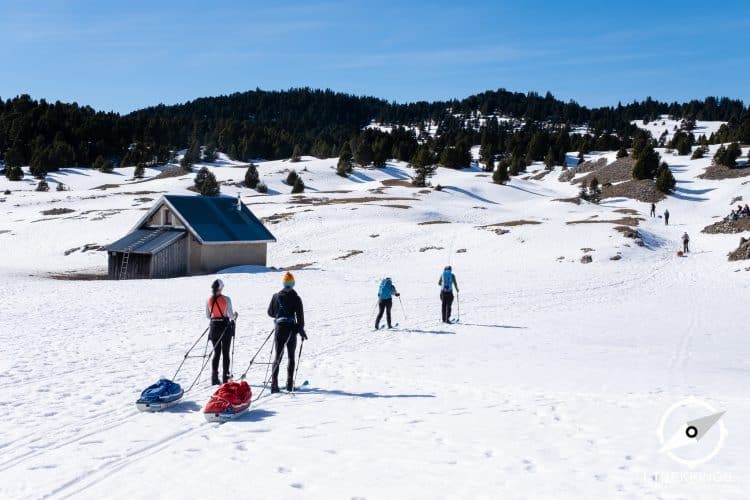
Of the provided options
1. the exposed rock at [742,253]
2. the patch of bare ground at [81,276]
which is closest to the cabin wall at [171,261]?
the patch of bare ground at [81,276]

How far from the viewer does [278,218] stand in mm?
57375

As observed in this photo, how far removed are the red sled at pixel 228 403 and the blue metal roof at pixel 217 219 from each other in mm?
28808

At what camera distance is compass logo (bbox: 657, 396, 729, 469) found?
7.21 meters

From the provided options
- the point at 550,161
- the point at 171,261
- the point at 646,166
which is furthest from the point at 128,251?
the point at 550,161

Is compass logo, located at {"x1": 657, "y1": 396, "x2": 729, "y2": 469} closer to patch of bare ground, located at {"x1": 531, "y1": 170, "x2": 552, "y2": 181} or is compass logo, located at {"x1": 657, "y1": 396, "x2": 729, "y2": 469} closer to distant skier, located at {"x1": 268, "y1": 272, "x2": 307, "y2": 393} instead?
distant skier, located at {"x1": 268, "y1": 272, "x2": 307, "y2": 393}

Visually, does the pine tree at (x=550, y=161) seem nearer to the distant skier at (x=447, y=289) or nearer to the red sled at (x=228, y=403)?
the distant skier at (x=447, y=289)

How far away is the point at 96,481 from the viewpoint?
21.6ft

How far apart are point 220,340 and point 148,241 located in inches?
1135

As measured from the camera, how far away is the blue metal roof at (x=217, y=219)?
3809cm

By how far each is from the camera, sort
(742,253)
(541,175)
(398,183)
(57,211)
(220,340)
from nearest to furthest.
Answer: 1. (220,340)
2. (742,253)
3. (57,211)
4. (398,183)
5. (541,175)

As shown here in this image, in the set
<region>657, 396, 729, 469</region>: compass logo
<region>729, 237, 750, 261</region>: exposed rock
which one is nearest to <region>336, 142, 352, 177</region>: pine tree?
<region>729, 237, 750, 261</region>: exposed rock

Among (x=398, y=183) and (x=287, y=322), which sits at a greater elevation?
(x=398, y=183)

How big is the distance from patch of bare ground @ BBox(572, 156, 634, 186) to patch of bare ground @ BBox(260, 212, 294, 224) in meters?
44.5

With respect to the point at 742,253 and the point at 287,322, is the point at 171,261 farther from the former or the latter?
the point at 742,253
